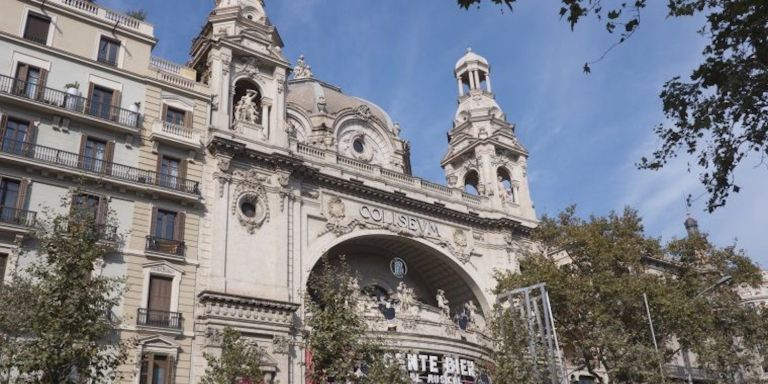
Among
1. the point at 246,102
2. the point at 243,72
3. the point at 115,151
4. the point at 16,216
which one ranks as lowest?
the point at 16,216

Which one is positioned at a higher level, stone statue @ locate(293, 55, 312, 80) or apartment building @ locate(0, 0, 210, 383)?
stone statue @ locate(293, 55, 312, 80)

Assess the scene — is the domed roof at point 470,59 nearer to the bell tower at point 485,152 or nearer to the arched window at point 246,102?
the bell tower at point 485,152

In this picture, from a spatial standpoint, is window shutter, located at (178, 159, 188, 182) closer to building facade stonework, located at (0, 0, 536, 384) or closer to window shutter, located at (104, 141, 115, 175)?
building facade stonework, located at (0, 0, 536, 384)

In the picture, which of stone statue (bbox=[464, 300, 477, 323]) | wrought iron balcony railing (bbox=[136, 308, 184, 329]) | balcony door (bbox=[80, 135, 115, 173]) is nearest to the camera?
wrought iron balcony railing (bbox=[136, 308, 184, 329])

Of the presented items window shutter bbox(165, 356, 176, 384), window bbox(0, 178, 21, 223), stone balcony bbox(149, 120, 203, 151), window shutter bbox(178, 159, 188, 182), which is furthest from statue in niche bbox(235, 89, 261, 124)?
window shutter bbox(165, 356, 176, 384)

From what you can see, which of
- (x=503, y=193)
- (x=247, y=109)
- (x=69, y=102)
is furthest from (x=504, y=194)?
(x=69, y=102)

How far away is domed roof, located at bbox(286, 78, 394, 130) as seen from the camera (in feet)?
150

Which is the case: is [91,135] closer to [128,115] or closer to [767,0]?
[128,115]

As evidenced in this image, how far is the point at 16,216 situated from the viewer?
24469 millimetres

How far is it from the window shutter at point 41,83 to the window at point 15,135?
1286 mm

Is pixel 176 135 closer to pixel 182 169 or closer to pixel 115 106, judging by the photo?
pixel 182 169

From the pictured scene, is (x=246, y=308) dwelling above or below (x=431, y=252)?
below

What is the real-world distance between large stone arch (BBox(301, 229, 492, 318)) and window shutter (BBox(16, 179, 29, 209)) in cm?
1339

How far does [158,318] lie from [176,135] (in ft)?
26.9
